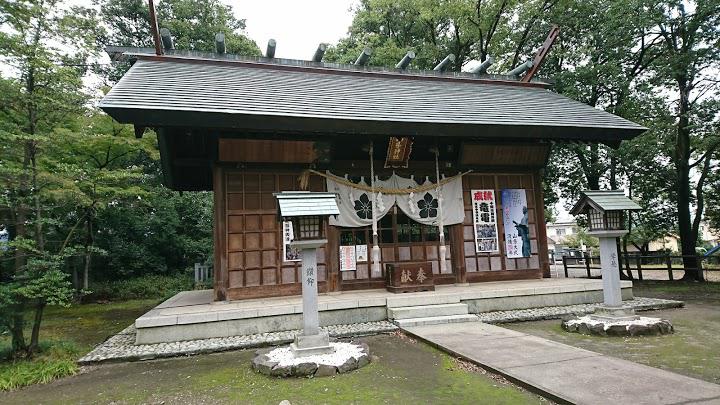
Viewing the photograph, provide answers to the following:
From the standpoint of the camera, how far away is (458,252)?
381 inches

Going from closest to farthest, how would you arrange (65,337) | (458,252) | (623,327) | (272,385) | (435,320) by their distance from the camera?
1. (272,385)
2. (623,327)
3. (435,320)
4. (65,337)
5. (458,252)

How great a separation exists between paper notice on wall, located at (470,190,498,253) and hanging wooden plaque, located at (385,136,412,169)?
78.2 inches

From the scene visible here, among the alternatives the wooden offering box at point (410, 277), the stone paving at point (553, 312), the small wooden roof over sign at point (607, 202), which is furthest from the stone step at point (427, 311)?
the small wooden roof over sign at point (607, 202)

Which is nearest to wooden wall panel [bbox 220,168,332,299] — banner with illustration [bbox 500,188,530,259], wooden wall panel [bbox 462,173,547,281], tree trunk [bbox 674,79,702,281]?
wooden wall panel [bbox 462,173,547,281]

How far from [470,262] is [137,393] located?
745cm

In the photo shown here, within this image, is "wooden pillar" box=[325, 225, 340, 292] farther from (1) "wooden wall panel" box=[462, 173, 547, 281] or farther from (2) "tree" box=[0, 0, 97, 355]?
(2) "tree" box=[0, 0, 97, 355]

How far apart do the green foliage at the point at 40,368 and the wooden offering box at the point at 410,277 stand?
5584 millimetres

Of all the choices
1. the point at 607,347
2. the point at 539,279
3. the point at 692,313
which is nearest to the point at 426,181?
the point at 539,279

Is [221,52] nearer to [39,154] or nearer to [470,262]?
[39,154]

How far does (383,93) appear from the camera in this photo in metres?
9.88

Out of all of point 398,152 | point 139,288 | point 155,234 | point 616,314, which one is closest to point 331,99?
point 398,152

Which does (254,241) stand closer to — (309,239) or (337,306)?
(337,306)

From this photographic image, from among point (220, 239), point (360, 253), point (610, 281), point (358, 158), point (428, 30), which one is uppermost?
point (428, 30)

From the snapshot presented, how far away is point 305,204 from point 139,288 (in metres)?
13.2
